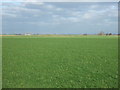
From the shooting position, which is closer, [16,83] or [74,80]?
[16,83]

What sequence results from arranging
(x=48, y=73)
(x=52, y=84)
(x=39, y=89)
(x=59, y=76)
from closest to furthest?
(x=39, y=89), (x=52, y=84), (x=59, y=76), (x=48, y=73)

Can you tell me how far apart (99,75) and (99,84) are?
205 centimetres

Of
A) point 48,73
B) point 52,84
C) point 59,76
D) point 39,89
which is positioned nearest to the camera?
point 39,89

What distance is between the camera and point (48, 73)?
11.7 meters

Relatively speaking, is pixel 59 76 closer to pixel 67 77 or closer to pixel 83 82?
pixel 67 77

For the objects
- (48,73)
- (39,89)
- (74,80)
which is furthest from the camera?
(48,73)

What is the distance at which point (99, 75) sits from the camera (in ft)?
36.9

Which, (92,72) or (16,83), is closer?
(16,83)

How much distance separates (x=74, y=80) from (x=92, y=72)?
2.38 m

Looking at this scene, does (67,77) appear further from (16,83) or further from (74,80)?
(16,83)

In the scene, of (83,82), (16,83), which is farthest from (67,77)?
(16,83)

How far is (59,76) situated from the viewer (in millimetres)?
10859

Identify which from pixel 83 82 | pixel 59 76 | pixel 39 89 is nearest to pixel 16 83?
pixel 39 89

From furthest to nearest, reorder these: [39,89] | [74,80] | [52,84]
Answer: [74,80], [52,84], [39,89]
